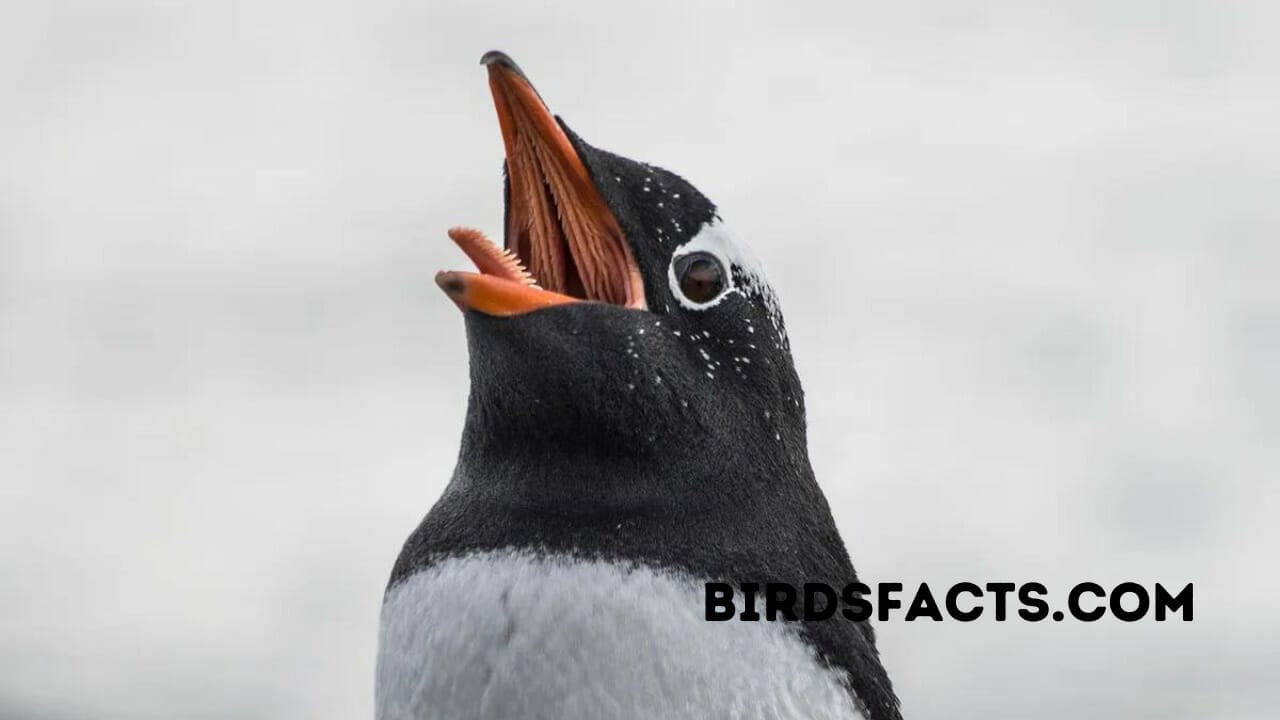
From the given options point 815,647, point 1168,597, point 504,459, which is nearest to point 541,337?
point 504,459

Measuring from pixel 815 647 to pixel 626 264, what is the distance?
41.6 inches

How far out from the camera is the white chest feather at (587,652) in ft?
14.0

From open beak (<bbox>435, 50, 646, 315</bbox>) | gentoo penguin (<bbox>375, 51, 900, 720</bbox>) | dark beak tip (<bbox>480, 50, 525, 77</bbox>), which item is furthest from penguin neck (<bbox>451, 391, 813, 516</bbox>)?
dark beak tip (<bbox>480, 50, 525, 77</bbox>)

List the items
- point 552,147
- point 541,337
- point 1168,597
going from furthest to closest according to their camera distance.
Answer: point 1168,597, point 552,147, point 541,337

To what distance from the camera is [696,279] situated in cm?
472

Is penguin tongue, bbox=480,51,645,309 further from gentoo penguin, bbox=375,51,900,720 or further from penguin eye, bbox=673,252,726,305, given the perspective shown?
penguin eye, bbox=673,252,726,305

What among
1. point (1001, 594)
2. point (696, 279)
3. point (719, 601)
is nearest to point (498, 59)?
point (696, 279)

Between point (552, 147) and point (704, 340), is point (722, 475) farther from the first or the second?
point (552, 147)

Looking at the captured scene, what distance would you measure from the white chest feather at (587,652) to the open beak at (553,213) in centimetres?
72

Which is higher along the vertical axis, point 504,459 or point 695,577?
point 504,459

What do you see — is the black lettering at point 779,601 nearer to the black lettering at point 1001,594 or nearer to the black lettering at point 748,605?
the black lettering at point 748,605

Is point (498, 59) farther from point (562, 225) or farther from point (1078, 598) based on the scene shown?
point (1078, 598)

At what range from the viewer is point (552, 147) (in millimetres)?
4676

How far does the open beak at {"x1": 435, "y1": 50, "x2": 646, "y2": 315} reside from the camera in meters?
4.64
